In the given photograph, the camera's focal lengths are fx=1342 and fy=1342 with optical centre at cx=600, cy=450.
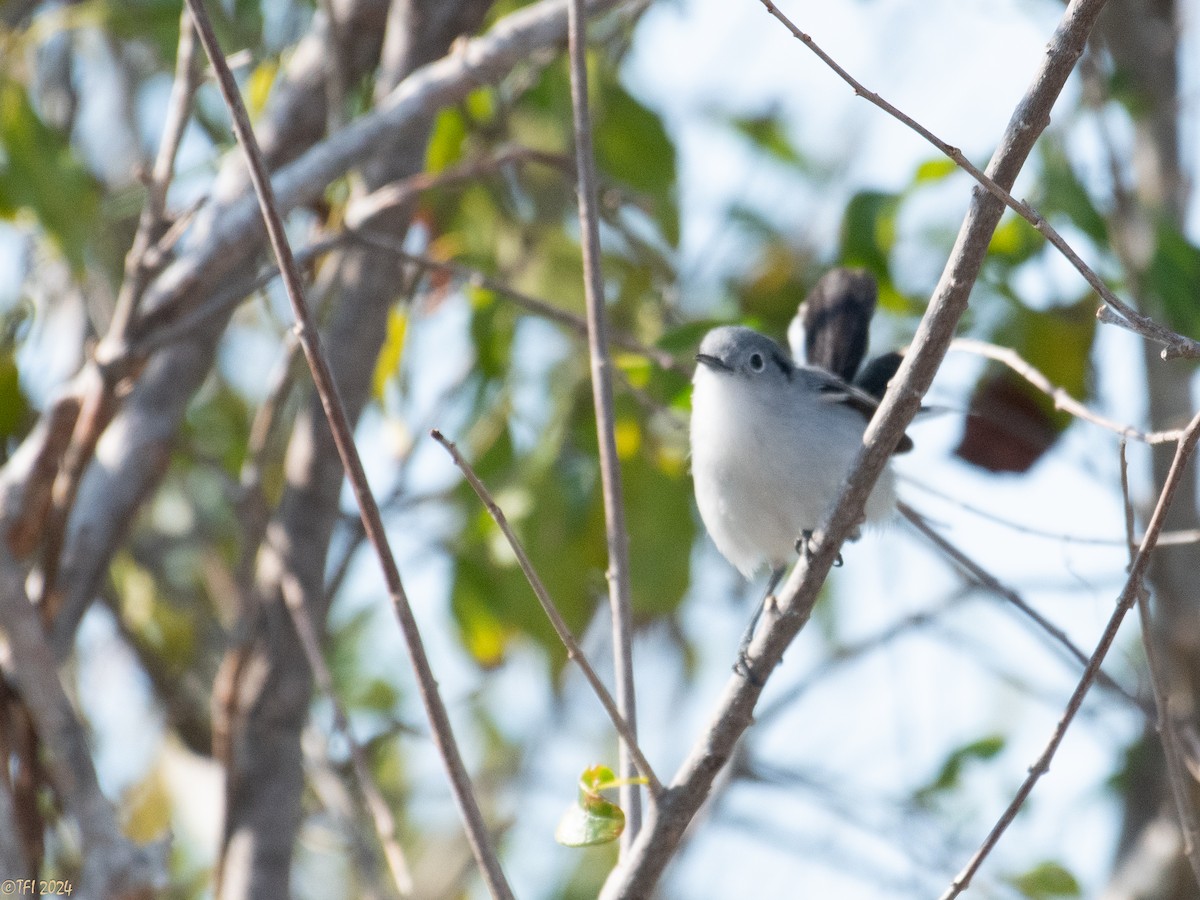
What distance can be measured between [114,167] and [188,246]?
1.81 metres

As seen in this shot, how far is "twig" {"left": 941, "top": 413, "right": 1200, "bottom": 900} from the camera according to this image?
1450mm

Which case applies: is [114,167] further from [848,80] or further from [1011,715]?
[1011,715]

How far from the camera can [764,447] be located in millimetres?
2637

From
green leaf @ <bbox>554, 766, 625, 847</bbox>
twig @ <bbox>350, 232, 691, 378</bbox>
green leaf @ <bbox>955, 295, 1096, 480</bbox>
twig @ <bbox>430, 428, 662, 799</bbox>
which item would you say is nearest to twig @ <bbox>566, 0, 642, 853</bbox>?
green leaf @ <bbox>554, 766, 625, 847</bbox>

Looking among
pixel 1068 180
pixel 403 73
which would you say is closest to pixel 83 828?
pixel 403 73

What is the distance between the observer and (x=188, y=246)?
279 centimetres

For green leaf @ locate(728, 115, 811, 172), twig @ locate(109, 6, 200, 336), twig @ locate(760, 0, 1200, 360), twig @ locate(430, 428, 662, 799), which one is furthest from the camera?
green leaf @ locate(728, 115, 811, 172)

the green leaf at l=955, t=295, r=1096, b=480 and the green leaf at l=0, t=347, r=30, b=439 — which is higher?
the green leaf at l=955, t=295, r=1096, b=480

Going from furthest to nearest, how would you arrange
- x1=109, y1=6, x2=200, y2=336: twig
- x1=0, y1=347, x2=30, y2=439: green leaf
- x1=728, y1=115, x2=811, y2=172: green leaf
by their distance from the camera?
1. x1=728, y1=115, x2=811, y2=172: green leaf
2. x1=0, y1=347, x2=30, y2=439: green leaf
3. x1=109, y1=6, x2=200, y2=336: twig

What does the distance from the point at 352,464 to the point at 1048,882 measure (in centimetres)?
229

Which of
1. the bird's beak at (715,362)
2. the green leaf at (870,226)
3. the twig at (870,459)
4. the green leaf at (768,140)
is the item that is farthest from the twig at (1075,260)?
the green leaf at (768,140)

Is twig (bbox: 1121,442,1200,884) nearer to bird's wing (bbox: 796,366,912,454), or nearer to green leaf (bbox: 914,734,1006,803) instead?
bird's wing (bbox: 796,366,912,454)

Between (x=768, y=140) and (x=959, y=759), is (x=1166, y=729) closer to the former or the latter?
(x=959, y=759)

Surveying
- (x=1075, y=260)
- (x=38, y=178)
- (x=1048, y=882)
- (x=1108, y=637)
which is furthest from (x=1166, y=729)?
(x=38, y=178)
